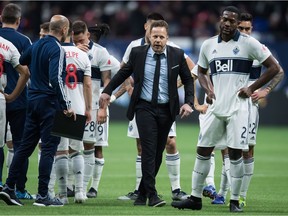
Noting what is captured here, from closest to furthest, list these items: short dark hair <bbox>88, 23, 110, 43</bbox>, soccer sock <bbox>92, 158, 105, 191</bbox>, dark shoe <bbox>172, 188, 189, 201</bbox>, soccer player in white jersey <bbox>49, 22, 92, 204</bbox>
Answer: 1. soccer player in white jersey <bbox>49, 22, 92, 204</bbox>
2. dark shoe <bbox>172, 188, 189, 201</bbox>
3. soccer sock <bbox>92, 158, 105, 191</bbox>
4. short dark hair <bbox>88, 23, 110, 43</bbox>

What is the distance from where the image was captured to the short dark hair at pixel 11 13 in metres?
12.0

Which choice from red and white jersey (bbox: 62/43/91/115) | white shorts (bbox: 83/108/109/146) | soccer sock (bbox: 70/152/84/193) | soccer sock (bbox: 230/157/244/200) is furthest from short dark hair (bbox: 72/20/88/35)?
soccer sock (bbox: 230/157/244/200)

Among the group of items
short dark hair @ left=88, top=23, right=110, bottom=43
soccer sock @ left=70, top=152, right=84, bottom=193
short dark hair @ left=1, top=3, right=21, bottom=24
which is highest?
short dark hair @ left=1, top=3, right=21, bottom=24

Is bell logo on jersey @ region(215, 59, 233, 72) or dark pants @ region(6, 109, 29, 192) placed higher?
bell logo on jersey @ region(215, 59, 233, 72)

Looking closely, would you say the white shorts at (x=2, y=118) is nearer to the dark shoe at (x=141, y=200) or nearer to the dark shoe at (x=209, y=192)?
the dark shoe at (x=141, y=200)

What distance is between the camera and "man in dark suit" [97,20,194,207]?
37.3ft

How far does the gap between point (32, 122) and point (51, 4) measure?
20.0 metres

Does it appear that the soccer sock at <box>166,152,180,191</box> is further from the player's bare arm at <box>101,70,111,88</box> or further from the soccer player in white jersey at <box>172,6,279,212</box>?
the soccer player in white jersey at <box>172,6,279,212</box>

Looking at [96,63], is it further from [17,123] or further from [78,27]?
[17,123]

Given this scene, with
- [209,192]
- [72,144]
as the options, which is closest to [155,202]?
[209,192]

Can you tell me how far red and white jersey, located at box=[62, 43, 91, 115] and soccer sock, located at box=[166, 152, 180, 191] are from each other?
1679 mm

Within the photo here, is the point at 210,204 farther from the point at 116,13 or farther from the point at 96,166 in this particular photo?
the point at 116,13

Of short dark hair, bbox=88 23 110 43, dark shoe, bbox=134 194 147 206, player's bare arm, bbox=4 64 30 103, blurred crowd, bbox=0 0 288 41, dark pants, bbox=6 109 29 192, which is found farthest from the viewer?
blurred crowd, bbox=0 0 288 41

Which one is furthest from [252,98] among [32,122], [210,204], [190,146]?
[190,146]
